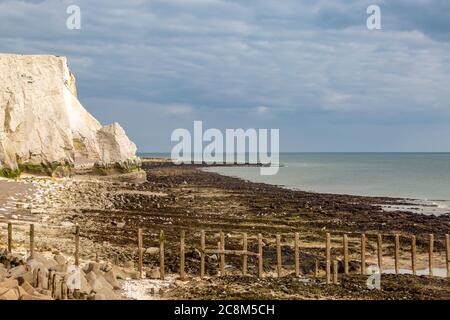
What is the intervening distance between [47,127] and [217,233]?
104 feet

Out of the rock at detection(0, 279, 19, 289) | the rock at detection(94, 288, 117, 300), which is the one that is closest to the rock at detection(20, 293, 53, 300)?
the rock at detection(0, 279, 19, 289)

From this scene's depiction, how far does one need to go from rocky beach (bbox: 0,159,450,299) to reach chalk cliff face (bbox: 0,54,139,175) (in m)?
5.13

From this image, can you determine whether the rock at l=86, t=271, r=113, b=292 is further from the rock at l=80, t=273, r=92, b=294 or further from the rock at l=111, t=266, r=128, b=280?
the rock at l=111, t=266, r=128, b=280

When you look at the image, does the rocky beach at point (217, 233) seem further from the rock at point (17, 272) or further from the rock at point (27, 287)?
the rock at point (17, 272)

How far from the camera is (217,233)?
29203 mm

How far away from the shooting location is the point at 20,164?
50.5 metres

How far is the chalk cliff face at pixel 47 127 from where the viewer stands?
51441mm

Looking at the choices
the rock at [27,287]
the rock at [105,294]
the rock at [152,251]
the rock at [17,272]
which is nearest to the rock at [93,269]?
the rock at [105,294]

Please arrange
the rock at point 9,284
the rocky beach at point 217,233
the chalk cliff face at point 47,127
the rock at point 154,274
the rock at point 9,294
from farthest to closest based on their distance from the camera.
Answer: the chalk cliff face at point 47,127
the rock at point 154,274
the rocky beach at point 217,233
the rock at point 9,284
the rock at point 9,294

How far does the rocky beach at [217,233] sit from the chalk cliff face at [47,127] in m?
5.13

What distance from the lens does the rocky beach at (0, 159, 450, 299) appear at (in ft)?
59.5

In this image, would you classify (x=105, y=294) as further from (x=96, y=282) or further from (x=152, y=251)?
(x=152, y=251)

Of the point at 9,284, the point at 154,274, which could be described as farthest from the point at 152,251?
the point at 9,284

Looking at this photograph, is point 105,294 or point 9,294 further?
point 105,294
